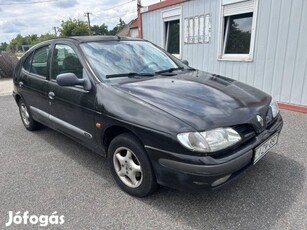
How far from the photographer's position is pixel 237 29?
244 inches

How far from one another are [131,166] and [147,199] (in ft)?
1.26

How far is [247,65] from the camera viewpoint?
235 inches

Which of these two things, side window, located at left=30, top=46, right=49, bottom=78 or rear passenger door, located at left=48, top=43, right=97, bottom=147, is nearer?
rear passenger door, located at left=48, top=43, right=97, bottom=147

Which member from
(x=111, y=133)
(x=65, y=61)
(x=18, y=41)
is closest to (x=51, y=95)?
(x=65, y=61)

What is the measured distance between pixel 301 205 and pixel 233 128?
1.03 meters

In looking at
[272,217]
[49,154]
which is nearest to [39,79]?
[49,154]

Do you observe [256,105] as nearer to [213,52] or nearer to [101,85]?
[101,85]

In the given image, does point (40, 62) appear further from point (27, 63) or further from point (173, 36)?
point (173, 36)

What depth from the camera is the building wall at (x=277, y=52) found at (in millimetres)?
4945

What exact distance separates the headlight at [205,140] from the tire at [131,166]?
472 mm

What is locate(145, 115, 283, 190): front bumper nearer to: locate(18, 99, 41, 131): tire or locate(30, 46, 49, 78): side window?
locate(30, 46, 49, 78): side window

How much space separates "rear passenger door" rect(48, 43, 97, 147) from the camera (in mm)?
2830

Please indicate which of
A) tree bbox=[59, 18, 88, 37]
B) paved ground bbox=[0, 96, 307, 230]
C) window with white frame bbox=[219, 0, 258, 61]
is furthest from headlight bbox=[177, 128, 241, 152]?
tree bbox=[59, 18, 88, 37]

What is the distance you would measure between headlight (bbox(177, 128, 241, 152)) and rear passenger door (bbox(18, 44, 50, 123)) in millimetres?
2423
